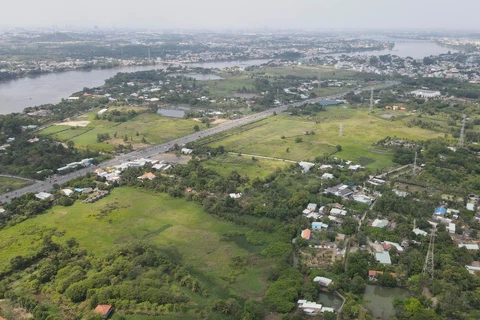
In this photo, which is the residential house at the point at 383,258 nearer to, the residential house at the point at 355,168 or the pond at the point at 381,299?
the pond at the point at 381,299

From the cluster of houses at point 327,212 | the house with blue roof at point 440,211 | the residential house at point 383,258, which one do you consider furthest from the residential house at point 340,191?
the residential house at point 383,258

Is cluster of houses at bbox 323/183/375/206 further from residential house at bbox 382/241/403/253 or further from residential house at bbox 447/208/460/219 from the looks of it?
residential house at bbox 382/241/403/253

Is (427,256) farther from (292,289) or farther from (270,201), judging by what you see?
(270,201)

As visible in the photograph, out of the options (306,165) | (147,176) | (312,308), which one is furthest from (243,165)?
→ (312,308)

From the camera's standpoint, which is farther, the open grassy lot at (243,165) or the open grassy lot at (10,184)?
the open grassy lot at (243,165)

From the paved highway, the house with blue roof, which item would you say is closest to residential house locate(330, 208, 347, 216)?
the house with blue roof

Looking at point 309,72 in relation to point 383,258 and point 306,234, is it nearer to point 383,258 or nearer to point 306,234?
point 306,234
